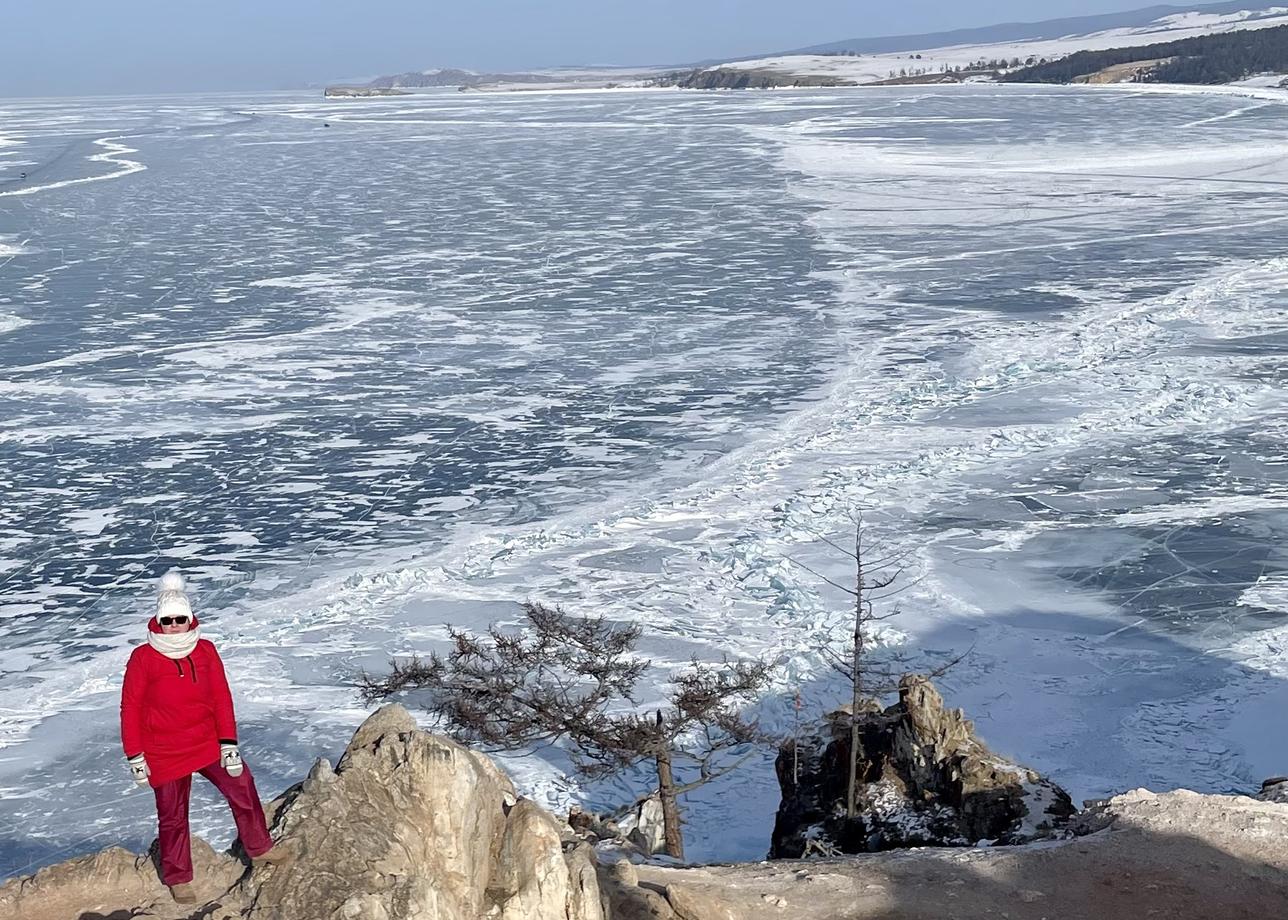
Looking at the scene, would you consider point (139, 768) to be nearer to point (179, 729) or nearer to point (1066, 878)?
point (179, 729)

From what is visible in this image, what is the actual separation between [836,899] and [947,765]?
266 cm

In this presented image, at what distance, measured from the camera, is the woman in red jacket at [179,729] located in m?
5.51

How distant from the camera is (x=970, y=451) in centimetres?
1709

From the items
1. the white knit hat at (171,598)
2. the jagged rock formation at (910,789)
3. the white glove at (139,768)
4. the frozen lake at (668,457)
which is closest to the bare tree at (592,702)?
the frozen lake at (668,457)

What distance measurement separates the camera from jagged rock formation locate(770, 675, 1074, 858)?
29.4ft

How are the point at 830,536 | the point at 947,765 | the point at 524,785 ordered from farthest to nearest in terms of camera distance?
1. the point at 830,536
2. the point at 524,785
3. the point at 947,765

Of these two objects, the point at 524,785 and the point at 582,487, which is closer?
the point at 524,785

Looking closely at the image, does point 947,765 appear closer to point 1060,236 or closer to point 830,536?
point 830,536

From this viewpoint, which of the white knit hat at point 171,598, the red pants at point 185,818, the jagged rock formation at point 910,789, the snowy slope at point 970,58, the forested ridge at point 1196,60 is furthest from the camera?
the snowy slope at point 970,58

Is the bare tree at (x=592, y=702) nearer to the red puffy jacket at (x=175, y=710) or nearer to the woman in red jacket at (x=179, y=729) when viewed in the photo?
the woman in red jacket at (x=179, y=729)

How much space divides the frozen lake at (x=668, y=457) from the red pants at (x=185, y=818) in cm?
446

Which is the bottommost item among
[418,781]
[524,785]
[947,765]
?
[524,785]

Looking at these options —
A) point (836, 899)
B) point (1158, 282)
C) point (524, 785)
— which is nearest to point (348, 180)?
point (1158, 282)

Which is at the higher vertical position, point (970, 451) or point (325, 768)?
point (325, 768)
